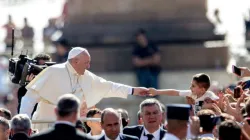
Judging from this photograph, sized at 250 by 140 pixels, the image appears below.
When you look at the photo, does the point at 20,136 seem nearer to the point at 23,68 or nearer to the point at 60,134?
the point at 60,134

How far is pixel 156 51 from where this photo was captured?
88.5 ft

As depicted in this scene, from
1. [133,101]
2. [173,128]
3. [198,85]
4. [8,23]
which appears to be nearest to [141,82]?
[133,101]

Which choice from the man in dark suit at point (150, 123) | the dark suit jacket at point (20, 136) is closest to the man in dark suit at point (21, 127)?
the dark suit jacket at point (20, 136)

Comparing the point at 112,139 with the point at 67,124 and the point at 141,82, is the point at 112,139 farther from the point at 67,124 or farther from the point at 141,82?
the point at 141,82

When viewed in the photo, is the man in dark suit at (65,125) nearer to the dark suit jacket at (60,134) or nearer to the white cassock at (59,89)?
the dark suit jacket at (60,134)

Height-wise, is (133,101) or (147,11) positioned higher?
(147,11)

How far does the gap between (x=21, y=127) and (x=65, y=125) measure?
1982 mm

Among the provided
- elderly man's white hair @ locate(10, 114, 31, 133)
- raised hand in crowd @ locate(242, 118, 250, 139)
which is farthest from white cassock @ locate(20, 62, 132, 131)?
raised hand in crowd @ locate(242, 118, 250, 139)

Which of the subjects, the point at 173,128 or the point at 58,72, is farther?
the point at 58,72

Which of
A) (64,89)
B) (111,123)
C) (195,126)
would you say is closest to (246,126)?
(195,126)

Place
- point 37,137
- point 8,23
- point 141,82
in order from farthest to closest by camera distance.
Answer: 1. point 8,23
2. point 141,82
3. point 37,137

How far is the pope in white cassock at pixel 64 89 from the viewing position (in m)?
16.7

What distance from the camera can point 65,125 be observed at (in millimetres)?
12414

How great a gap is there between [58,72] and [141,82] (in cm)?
1011
